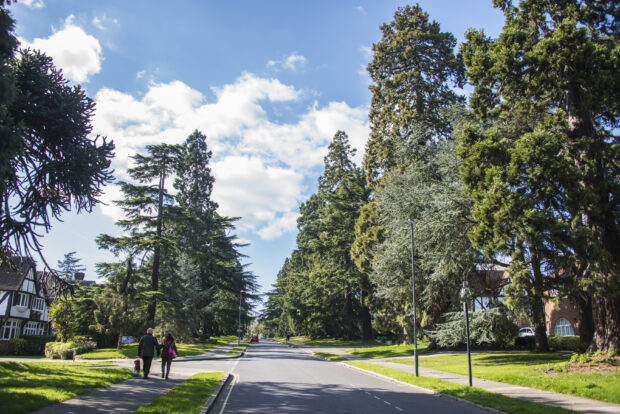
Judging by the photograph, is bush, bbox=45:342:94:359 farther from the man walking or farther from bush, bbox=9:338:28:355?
the man walking

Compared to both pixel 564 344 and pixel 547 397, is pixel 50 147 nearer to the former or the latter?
pixel 547 397

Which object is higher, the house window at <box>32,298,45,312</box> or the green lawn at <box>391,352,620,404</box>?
the house window at <box>32,298,45,312</box>

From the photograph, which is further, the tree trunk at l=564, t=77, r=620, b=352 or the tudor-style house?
the tudor-style house

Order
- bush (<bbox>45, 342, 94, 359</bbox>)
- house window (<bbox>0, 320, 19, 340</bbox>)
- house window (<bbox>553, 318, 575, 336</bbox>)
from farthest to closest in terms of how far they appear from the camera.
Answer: house window (<bbox>553, 318, 575, 336</bbox>)
house window (<bbox>0, 320, 19, 340</bbox>)
bush (<bbox>45, 342, 94, 359</bbox>)

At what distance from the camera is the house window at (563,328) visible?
1792 inches

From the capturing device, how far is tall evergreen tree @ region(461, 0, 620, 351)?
1559cm

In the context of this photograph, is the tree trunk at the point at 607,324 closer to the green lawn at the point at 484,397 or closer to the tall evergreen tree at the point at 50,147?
the green lawn at the point at 484,397

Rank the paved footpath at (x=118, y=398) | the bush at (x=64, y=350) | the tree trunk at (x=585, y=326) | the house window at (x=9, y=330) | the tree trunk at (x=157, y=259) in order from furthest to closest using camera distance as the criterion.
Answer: the house window at (x=9, y=330)
the tree trunk at (x=157, y=259)
the bush at (x=64, y=350)
the tree trunk at (x=585, y=326)
the paved footpath at (x=118, y=398)

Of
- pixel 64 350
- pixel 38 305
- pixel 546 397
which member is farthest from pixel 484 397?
pixel 38 305

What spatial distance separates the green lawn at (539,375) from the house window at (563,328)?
2701 cm

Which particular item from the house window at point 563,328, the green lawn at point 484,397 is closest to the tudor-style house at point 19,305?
the green lawn at point 484,397

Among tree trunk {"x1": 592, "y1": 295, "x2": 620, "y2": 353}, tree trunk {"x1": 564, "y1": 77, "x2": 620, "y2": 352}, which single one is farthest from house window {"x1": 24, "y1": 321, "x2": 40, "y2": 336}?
tree trunk {"x1": 564, "y1": 77, "x2": 620, "y2": 352}

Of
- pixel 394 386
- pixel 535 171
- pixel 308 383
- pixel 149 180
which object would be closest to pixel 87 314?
pixel 149 180

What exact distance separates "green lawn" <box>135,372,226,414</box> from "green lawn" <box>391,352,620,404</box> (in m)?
10.4
